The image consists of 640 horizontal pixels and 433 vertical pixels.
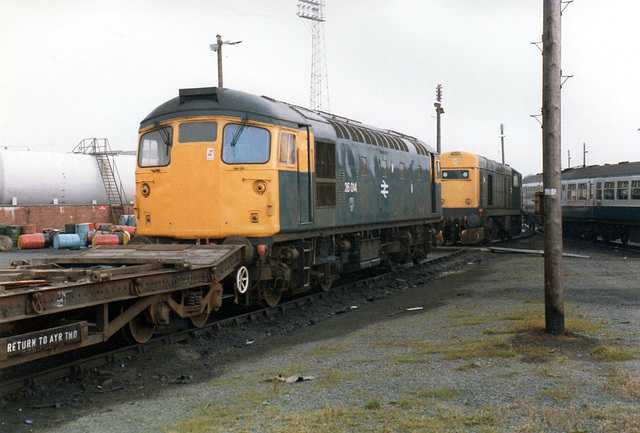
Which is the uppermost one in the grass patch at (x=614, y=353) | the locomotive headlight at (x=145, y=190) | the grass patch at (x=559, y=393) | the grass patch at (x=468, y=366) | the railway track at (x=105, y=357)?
the locomotive headlight at (x=145, y=190)

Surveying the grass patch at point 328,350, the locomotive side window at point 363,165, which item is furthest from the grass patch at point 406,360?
the locomotive side window at point 363,165

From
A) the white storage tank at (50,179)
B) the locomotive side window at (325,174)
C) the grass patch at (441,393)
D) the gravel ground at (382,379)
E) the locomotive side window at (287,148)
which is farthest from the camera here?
the white storage tank at (50,179)

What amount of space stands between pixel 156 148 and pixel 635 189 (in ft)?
72.9

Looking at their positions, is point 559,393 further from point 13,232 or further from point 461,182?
point 13,232

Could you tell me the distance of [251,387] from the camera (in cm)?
684

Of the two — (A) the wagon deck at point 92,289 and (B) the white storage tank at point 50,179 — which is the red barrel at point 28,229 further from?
(A) the wagon deck at point 92,289

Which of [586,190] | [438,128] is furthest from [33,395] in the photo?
[438,128]

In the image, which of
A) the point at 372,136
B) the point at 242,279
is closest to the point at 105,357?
the point at 242,279

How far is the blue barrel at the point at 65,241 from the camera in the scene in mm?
26484

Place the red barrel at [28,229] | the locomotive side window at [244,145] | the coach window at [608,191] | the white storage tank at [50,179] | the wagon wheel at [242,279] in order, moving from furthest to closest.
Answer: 1. the white storage tank at [50,179]
2. the red barrel at [28,229]
3. the coach window at [608,191]
4. the locomotive side window at [244,145]
5. the wagon wheel at [242,279]

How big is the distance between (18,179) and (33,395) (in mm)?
27701

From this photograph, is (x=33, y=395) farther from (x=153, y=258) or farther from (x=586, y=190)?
(x=586, y=190)

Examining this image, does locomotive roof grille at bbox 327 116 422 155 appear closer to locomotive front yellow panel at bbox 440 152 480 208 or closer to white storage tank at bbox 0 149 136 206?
locomotive front yellow panel at bbox 440 152 480 208

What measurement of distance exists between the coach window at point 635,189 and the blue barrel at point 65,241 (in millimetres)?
24566
